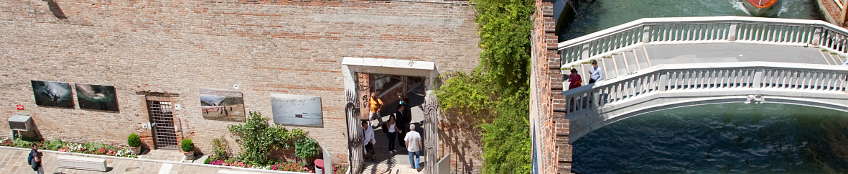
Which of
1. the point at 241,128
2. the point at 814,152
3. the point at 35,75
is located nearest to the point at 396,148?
the point at 241,128

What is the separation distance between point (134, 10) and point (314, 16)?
12.8 feet

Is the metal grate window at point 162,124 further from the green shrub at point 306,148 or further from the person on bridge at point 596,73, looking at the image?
the person on bridge at point 596,73

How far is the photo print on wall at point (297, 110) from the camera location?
17.6 metres

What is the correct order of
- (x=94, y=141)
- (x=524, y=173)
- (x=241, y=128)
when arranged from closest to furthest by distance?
1. (x=524, y=173)
2. (x=241, y=128)
3. (x=94, y=141)

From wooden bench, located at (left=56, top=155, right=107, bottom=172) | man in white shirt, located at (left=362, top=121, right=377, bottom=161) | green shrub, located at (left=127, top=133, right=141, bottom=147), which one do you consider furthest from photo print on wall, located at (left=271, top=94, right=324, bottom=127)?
wooden bench, located at (left=56, top=155, right=107, bottom=172)

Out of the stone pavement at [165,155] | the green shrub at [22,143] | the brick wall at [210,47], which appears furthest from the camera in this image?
the green shrub at [22,143]

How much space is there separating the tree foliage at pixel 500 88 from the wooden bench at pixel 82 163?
839 centimetres

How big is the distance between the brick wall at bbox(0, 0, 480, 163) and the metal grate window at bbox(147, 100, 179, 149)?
22 cm

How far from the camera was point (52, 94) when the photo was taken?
18859mm

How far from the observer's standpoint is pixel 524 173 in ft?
50.3

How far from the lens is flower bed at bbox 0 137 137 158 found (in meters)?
19.5

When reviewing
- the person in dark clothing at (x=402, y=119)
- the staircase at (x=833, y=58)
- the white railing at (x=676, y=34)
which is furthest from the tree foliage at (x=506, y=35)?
the staircase at (x=833, y=58)

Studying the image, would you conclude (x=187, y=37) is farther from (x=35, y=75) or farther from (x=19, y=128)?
(x=19, y=128)

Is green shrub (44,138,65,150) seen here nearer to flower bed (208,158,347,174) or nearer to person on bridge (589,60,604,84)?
flower bed (208,158,347,174)
